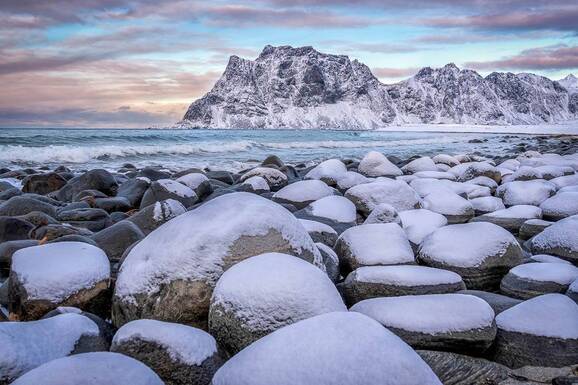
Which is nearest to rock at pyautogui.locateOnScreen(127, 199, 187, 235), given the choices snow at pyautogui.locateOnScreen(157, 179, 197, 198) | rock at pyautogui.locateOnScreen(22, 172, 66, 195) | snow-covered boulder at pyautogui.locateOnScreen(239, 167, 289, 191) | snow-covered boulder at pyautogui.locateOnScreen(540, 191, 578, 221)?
snow at pyautogui.locateOnScreen(157, 179, 197, 198)

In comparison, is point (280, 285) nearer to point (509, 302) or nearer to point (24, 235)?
point (509, 302)

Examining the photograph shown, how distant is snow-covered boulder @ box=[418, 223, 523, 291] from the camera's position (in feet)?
11.7

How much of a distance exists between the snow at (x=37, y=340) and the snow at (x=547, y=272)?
2731mm

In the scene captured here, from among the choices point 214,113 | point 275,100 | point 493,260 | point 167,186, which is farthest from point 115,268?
point 275,100

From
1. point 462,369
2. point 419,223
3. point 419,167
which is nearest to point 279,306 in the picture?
point 462,369

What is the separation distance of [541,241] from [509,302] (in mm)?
1508

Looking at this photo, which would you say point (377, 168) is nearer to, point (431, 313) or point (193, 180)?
point (193, 180)

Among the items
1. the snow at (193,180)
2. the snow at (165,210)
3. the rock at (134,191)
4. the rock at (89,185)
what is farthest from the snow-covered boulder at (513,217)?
the rock at (89,185)

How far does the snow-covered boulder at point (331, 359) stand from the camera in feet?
Answer: 5.73

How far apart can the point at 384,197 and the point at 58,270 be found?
3.60m

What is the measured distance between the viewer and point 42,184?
8.24 metres

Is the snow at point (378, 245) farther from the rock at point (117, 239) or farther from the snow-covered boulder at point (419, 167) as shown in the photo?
the snow-covered boulder at point (419, 167)

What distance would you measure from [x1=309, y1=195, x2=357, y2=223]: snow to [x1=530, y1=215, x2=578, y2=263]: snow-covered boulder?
1725mm

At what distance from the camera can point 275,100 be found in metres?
172
